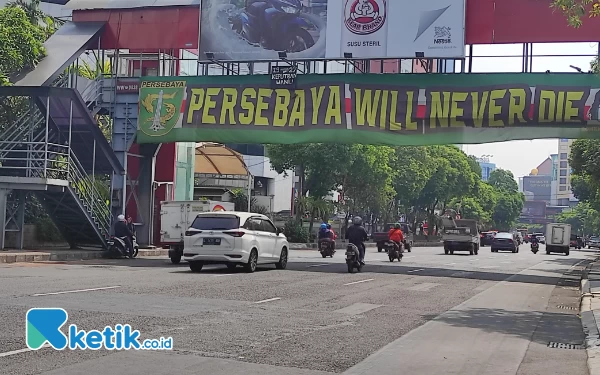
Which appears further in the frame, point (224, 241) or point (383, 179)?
point (383, 179)

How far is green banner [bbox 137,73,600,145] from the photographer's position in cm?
2392

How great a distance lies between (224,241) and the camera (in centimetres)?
2072

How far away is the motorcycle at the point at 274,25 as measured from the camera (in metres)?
26.2

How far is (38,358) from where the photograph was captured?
320 inches

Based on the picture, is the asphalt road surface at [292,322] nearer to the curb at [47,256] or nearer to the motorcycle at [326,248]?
the curb at [47,256]

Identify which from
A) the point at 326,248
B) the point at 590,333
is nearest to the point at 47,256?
the point at 326,248

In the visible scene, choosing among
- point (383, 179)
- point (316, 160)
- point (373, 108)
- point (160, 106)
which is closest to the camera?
point (373, 108)

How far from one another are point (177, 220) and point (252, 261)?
609cm

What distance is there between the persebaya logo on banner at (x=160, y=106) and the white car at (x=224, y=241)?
23.8ft

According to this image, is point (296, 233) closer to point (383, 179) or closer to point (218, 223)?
point (383, 179)

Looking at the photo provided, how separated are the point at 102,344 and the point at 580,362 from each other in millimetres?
6030

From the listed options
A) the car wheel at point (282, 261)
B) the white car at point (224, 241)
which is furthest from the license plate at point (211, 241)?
the car wheel at point (282, 261)

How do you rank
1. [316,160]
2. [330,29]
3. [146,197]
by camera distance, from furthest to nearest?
[316,160] < [146,197] < [330,29]

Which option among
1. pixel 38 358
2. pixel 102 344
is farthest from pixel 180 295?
pixel 38 358
